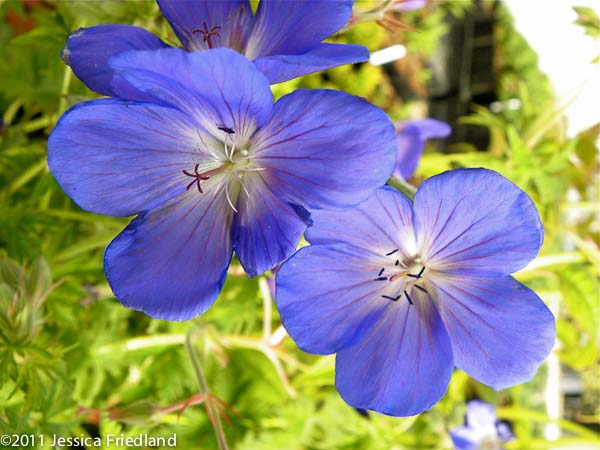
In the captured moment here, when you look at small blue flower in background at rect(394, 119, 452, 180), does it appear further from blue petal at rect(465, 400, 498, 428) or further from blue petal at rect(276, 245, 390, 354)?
blue petal at rect(465, 400, 498, 428)

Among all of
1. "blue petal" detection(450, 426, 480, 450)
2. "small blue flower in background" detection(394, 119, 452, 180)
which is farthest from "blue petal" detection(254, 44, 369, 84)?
"blue petal" detection(450, 426, 480, 450)

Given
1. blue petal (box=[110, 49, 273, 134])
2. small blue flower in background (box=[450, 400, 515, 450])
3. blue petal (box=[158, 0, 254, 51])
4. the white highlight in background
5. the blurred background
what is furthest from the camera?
small blue flower in background (box=[450, 400, 515, 450])

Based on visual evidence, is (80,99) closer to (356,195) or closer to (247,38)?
(247,38)

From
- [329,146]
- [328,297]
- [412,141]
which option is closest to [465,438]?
[412,141]

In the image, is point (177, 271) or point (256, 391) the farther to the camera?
point (256, 391)

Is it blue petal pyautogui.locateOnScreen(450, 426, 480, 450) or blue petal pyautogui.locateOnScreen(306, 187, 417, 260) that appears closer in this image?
blue petal pyautogui.locateOnScreen(306, 187, 417, 260)

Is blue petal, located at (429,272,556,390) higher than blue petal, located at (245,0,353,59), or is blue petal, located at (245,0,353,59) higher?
blue petal, located at (245,0,353,59)

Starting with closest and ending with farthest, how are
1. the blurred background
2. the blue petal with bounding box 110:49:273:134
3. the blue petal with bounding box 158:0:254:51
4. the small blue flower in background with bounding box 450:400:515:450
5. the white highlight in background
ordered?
the blue petal with bounding box 110:49:273:134
the blue petal with bounding box 158:0:254:51
the blurred background
the white highlight in background
the small blue flower in background with bounding box 450:400:515:450

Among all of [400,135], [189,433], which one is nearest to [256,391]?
[189,433]

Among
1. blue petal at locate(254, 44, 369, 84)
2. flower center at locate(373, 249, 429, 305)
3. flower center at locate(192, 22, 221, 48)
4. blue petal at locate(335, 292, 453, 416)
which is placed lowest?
blue petal at locate(335, 292, 453, 416)
